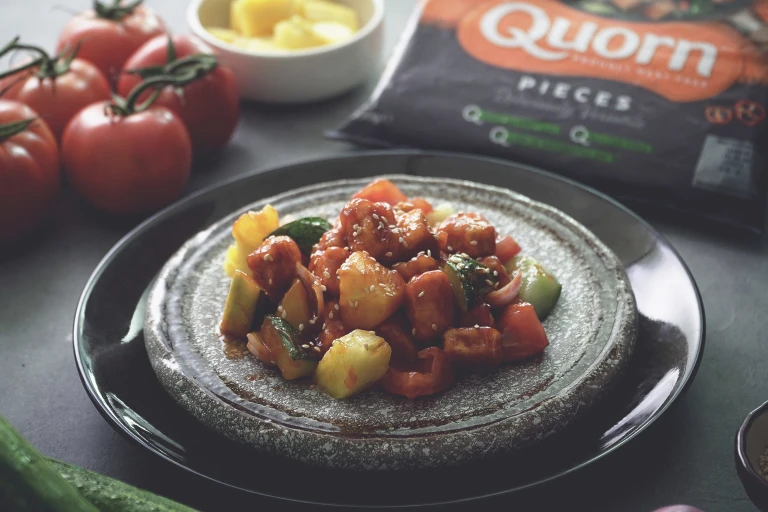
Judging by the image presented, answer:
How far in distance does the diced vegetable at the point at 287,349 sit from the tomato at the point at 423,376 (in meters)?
0.18

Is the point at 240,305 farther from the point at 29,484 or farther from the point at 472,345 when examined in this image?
the point at 29,484

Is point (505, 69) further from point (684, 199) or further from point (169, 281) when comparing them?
point (169, 281)

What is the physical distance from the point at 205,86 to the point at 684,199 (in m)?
1.76

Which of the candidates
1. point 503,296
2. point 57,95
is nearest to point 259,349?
Result: point 503,296

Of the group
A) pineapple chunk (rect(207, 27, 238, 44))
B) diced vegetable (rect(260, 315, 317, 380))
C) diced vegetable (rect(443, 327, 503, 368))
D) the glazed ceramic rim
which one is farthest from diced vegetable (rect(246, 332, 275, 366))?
pineapple chunk (rect(207, 27, 238, 44))

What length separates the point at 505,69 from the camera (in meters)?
3.17

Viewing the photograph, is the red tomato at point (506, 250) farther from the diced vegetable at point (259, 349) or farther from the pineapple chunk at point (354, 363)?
the diced vegetable at point (259, 349)

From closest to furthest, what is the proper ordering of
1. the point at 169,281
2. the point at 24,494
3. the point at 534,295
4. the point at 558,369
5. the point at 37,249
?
1. the point at 24,494
2. the point at 558,369
3. the point at 534,295
4. the point at 169,281
5. the point at 37,249

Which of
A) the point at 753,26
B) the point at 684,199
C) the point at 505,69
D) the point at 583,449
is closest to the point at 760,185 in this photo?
the point at 684,199

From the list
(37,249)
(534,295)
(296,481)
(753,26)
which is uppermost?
(753,26)

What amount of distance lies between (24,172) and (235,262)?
0.92 m

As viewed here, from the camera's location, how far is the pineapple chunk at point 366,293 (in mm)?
1796

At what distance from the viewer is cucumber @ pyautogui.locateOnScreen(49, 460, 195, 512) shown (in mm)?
1471

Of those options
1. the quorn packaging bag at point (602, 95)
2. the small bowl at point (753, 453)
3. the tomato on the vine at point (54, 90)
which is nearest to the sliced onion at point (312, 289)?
the small bowl at point (753, 453)
